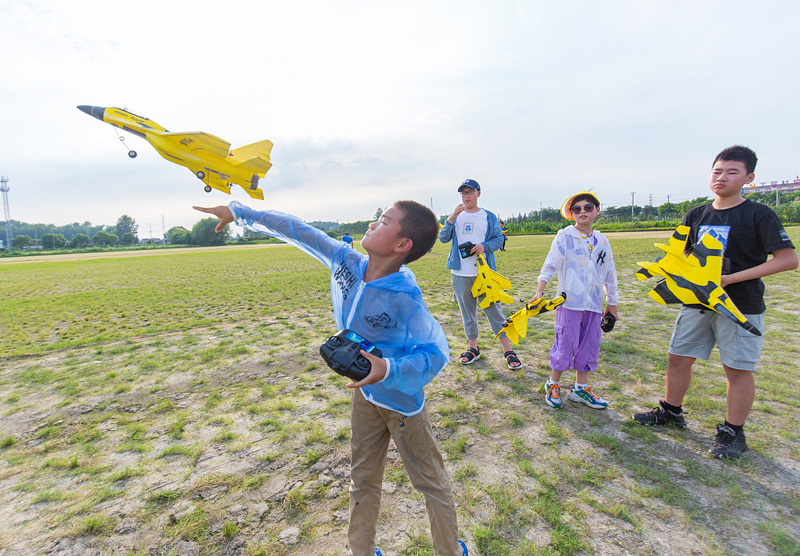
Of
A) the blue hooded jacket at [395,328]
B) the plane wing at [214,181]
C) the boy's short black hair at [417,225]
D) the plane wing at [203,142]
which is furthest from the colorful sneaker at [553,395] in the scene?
the plane wing at [203,142]

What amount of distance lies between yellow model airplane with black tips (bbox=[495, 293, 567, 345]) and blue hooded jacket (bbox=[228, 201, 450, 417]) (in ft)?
8.22

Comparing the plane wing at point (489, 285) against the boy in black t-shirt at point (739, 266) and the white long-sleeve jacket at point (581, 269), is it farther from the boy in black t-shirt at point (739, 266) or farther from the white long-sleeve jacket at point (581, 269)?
the boy in black t-shirt at point (739, 266)

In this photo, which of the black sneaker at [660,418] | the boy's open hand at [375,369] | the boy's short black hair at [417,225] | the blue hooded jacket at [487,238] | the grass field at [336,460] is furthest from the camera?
the blue hooded jacket at [487,238]

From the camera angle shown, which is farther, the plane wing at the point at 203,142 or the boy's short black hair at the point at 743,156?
the plane wing at the point at 203,142

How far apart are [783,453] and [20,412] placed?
8.11 meters

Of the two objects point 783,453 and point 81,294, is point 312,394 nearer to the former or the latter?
point 783,453

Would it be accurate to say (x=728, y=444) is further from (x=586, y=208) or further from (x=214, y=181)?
(x=214, y=181)

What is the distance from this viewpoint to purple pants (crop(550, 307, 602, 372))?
4.15m

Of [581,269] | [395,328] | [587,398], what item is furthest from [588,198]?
[395,328]

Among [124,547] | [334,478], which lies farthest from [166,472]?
[334,478]

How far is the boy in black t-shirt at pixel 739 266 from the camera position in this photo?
311cm

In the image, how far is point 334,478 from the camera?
10.4ft

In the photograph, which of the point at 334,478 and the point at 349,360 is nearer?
the point at 349,360

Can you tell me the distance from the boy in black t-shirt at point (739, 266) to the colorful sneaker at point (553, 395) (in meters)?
1.36
